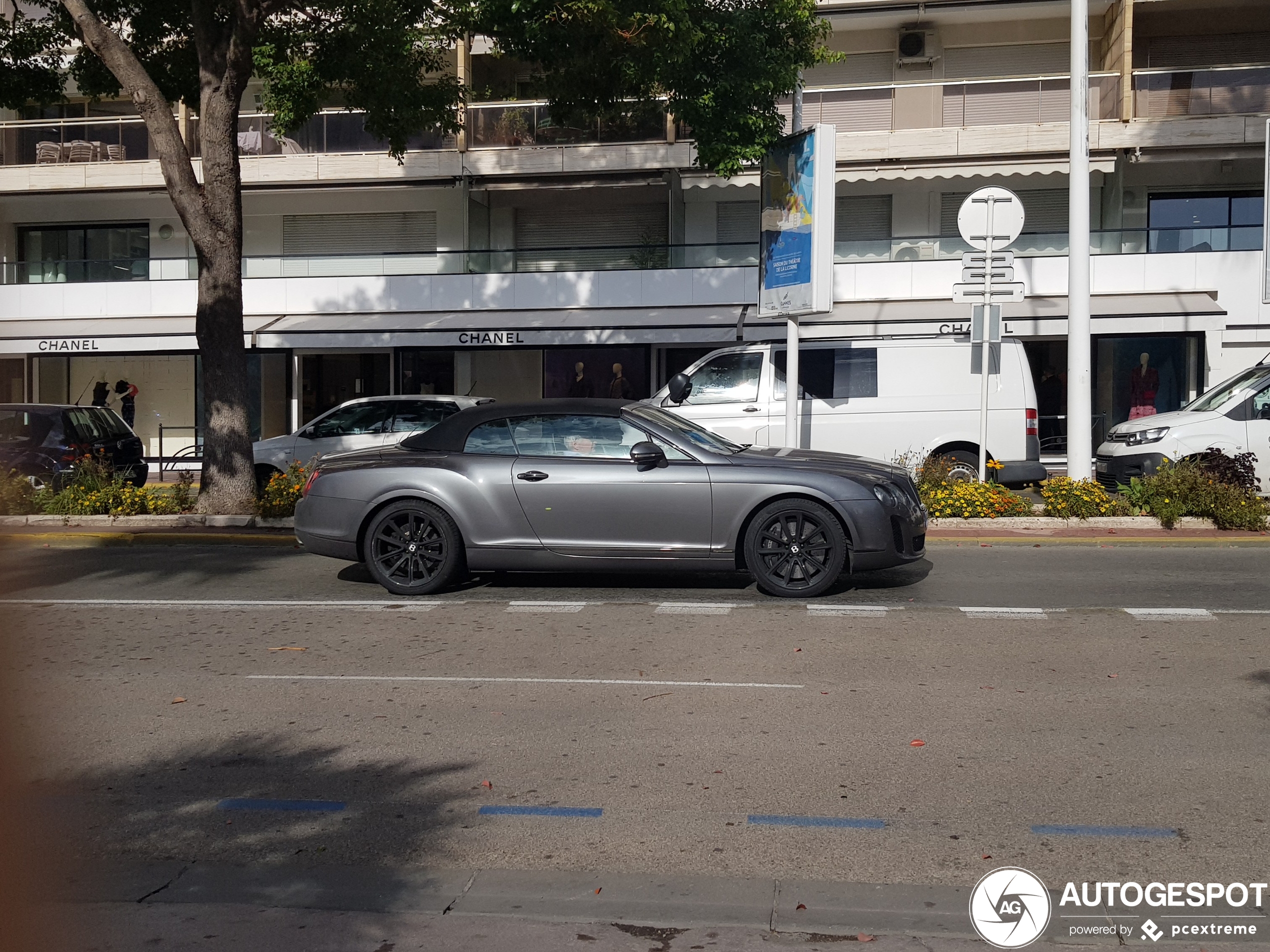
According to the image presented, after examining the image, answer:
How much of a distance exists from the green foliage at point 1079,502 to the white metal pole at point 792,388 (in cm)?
290

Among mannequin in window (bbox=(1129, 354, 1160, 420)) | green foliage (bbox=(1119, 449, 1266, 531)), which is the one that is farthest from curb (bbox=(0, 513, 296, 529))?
mannequin in window (bbox=(1129, 354, 1160, 420))

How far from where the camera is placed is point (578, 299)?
25.8 metres

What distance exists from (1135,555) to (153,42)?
1428 centimetres

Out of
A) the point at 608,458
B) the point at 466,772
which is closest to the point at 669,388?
the point at 608,458

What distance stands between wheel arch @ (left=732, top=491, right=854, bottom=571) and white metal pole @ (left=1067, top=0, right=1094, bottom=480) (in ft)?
21.2

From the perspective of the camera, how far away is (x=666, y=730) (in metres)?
6.07

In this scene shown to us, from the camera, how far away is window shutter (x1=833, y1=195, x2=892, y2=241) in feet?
88.2

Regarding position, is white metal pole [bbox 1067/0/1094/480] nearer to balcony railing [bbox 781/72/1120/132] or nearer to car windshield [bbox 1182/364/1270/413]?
car windshield [bbox 1182/364/1270/413]

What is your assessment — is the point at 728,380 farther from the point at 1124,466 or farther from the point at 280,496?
the point at 280,496

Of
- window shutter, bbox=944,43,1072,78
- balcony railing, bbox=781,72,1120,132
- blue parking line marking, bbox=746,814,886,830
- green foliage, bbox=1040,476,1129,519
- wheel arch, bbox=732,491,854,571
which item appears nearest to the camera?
blue parking line marking, bbox=746,814,886,830

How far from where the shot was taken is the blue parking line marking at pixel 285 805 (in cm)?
500

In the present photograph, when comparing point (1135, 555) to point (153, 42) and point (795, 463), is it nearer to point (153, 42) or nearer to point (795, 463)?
point (795, 463)

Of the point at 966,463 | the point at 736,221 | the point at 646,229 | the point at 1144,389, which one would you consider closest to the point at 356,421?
the point at 966,463

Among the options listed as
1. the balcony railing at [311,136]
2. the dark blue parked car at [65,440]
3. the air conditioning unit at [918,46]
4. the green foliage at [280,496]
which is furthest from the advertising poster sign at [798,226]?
the air conditioning unit at [918,46]
